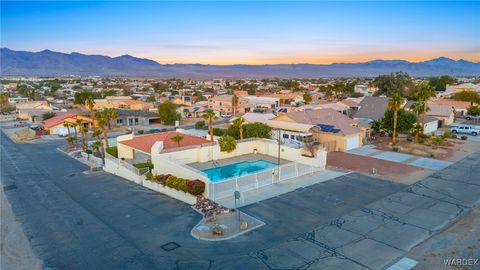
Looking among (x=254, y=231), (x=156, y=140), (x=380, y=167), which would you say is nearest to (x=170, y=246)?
(x=254, y=231)

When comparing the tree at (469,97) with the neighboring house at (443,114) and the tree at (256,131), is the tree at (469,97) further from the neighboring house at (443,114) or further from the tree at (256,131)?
the tree at (256,131)

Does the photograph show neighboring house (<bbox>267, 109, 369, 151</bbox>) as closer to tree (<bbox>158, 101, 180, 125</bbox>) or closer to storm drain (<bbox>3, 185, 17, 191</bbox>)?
tree (<bbox>158, 101, 180, 125</bbox>)

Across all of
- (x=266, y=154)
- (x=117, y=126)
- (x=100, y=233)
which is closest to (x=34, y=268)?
(x=100, y=233)

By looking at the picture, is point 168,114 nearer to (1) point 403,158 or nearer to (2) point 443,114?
(1) point 403,158

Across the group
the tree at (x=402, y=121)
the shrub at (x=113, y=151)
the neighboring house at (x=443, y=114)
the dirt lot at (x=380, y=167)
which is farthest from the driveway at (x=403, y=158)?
the neighboring house at (x=443, y=114)

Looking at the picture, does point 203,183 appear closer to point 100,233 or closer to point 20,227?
point 100,233

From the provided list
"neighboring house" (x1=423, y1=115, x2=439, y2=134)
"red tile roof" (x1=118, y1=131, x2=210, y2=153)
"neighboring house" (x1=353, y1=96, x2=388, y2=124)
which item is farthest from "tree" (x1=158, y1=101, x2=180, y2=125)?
"neighboring house" (x1=423, y1=115, x2=439, y2=134)
